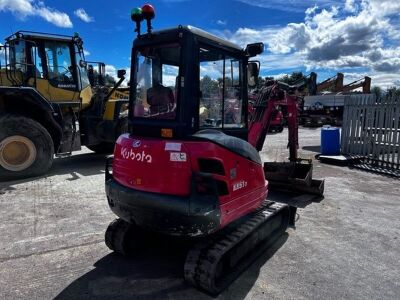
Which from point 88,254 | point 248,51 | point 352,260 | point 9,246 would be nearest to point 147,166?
point 88,254

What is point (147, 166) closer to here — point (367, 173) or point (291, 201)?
point (291, 201)

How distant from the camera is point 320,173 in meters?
9.05

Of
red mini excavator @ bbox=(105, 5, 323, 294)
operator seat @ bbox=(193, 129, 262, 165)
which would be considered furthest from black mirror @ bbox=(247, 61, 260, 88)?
operator seat @ bbox=(193, 129, 262, 165)

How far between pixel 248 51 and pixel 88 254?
311 cm

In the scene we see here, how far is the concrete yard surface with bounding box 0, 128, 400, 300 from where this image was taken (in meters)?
3.52

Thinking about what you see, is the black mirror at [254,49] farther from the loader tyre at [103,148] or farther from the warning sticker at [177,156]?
the loader tyre at [103,148]

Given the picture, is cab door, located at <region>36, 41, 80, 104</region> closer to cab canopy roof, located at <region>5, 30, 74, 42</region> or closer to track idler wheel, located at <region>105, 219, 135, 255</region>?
cab canopy roof, located at <region>5, 30, 74, 42</region>

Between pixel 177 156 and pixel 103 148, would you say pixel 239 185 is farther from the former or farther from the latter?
pixel 103 148

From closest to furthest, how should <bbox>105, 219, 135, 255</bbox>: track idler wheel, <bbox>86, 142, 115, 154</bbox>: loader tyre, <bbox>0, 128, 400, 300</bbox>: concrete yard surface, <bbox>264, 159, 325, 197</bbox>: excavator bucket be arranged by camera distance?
<bbox>0, 128, 400, 300</bbox>: concrete yard surface → <bbox>105, 219, 135, 255</bbox>: track idler wheel → <bbox>264, 159, 325, 197</bbox>: excavator bucket → <bbox>86, 142, 115, 154</bbox>: loader tyre

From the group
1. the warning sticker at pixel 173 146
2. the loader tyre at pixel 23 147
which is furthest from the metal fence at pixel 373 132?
the loader tyre at pixel 23 147

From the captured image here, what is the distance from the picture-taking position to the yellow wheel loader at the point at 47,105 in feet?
26.1

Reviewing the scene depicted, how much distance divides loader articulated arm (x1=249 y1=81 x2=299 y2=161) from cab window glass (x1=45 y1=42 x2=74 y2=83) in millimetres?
5178

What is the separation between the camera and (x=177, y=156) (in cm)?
338

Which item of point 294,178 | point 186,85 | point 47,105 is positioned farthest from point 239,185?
point 47,105
